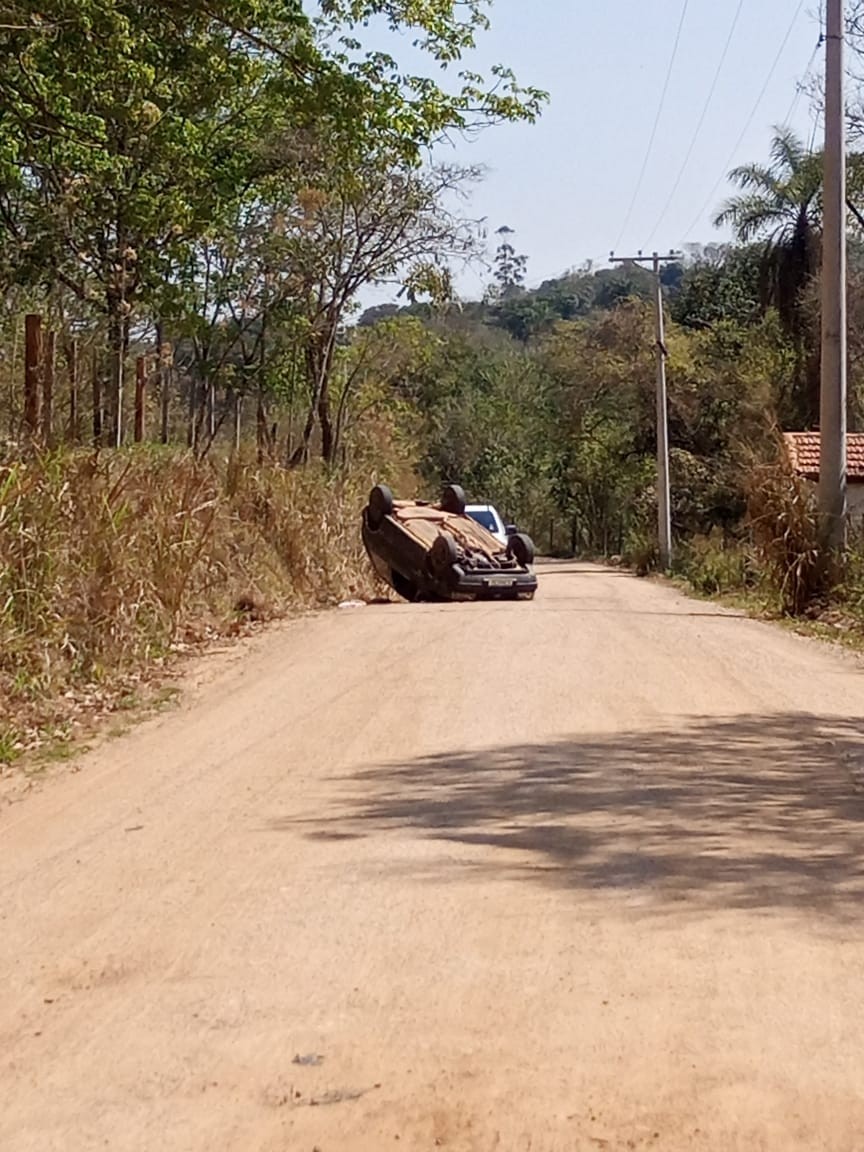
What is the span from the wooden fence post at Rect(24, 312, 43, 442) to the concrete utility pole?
420 inches

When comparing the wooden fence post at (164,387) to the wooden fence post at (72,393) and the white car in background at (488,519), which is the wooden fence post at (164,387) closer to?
the wooden fence post at (72,393)

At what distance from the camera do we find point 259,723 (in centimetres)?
1045

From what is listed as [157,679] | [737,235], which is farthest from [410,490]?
[157,679]

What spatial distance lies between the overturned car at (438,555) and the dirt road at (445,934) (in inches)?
516

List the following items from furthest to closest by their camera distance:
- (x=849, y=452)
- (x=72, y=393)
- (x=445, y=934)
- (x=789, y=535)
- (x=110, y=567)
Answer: (x=849, y=452)
(x=789, y=535)
(x=72, y=393)
(x=110, y=567)
(x=445, y=934)

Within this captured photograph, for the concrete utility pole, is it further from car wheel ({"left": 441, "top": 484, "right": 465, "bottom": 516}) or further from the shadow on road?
the shadow on road

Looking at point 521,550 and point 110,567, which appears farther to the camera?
point 521,550

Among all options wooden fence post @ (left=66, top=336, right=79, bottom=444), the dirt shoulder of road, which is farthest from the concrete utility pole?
wooden fence post @ (left=66, top=336, right=79, bottom=444)

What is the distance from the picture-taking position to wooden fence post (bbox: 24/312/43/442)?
1376 cm

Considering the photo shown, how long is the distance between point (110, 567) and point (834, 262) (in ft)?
40.0

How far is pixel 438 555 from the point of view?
23.7m

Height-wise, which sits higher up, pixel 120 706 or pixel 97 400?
pixel 97 400

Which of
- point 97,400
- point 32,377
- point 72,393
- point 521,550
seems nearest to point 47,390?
point 32,377

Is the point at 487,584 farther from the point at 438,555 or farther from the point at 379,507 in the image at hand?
the point at 379,507
